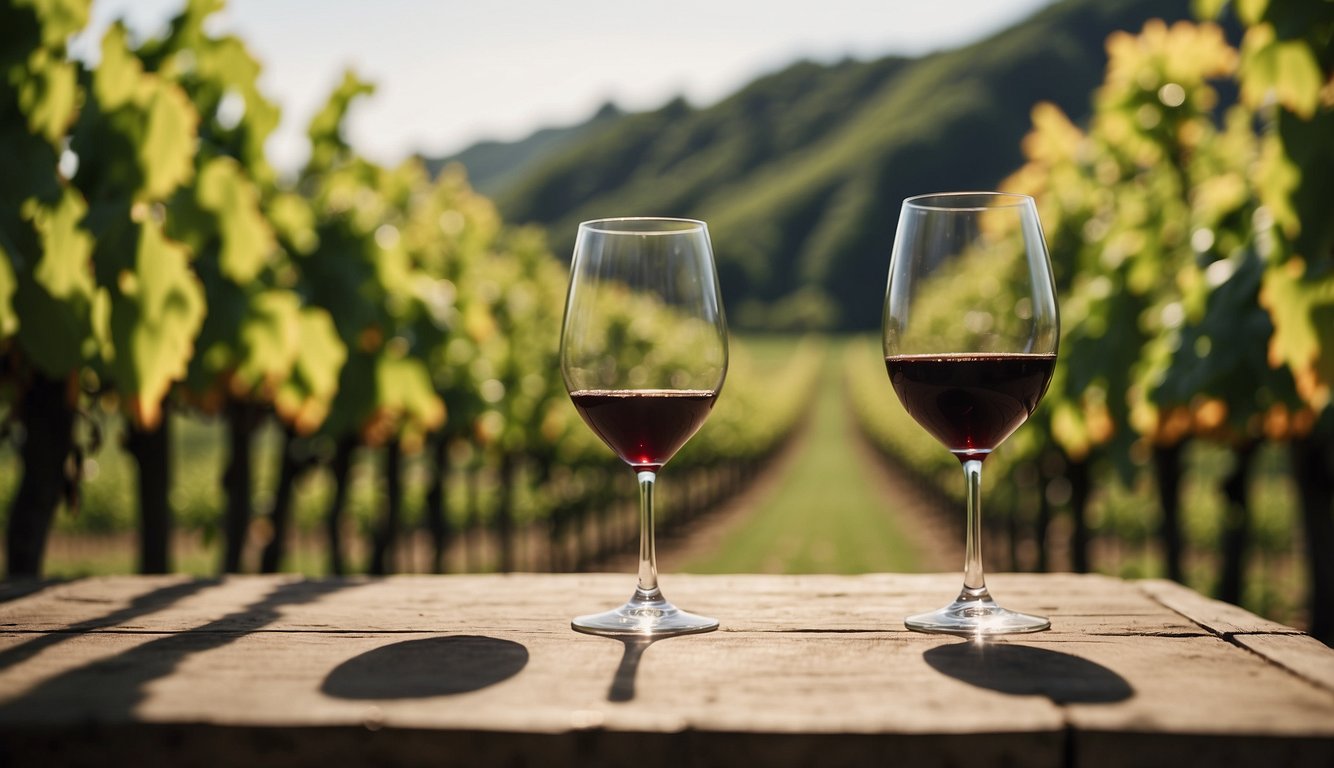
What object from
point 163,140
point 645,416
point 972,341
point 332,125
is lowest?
point 645,416

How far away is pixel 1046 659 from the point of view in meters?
1.59

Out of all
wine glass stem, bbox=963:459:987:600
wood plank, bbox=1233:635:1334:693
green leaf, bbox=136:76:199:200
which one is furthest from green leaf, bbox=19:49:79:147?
wood plank, bbox=1233:635:1334:693

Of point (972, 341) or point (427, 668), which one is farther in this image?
point (972, 341)

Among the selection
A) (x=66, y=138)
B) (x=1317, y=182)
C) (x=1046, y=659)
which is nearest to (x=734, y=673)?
(x=1046, y=659)

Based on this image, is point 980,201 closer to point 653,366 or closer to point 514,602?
point 653,366

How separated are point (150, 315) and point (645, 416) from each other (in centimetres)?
158

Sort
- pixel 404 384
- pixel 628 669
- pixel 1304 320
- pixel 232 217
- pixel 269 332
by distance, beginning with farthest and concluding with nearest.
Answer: pixel 404 384
pixel 269 332
pixel 232 217
pixel 1304 320
pixel 628 669

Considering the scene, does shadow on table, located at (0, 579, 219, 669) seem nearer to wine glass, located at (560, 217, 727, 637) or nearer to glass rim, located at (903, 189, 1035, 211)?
wine glass, located at (560, 217, 727, 637)

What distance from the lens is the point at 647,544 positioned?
6.13ft

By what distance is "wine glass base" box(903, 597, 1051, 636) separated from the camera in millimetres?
1794

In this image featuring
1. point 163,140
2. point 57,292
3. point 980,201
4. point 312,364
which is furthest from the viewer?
point 312,364

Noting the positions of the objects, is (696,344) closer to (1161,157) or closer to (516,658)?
(516,658)

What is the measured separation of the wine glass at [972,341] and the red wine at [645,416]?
347mm

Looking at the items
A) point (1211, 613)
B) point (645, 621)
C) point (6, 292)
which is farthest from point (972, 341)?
point (6, 292)
